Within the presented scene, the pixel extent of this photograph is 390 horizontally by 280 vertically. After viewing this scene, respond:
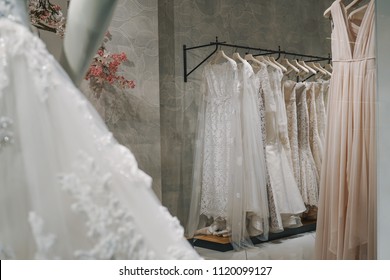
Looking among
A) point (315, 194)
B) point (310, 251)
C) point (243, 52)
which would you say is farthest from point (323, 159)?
point (243, 52)

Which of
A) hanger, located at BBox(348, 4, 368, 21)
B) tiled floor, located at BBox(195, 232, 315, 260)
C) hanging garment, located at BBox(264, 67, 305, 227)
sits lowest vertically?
tiled floor, located at BBox(195, 232, 315, 260)

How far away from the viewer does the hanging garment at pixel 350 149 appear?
1369mm

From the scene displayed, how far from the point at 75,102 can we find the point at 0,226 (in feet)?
0.75

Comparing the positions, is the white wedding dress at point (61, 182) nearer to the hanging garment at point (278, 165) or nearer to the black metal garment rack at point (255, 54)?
the black metal garment rack at point (255, 54)

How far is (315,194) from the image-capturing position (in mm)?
1446

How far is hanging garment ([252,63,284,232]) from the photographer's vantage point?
141 cm

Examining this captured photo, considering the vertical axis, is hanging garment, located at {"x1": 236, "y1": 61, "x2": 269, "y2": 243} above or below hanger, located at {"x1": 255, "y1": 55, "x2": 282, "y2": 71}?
below

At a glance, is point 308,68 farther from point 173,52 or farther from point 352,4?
point 173,52

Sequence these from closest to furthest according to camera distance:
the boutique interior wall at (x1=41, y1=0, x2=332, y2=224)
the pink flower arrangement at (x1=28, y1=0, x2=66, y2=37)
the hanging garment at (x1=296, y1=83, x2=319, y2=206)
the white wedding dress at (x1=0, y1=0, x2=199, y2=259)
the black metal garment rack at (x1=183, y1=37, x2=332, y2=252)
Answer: the white wedding dress at (x1=0, y1=0, x2=199, y2=259)
the pink flower arrangement at (x1=28, y1=0, x2=66, y2=37)
the boutique interior wall at (x1=41, y1=0, x2=332, y2=224)
the black metal garment rack at (x1=183, y1=37, x2=332, y2=252)
the hanging garment at (x1=296, y1=83, x2=319, y2=206)

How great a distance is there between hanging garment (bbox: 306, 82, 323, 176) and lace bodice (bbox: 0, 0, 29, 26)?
795 mm

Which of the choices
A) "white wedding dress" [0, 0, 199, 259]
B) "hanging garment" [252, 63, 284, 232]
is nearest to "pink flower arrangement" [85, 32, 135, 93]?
"white wedding dress" [0, 0, 199, 259]

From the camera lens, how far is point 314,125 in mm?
1491

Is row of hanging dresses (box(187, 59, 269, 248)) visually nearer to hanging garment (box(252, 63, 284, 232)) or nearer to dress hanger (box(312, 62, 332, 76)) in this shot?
hanging garment (box(252, 63, 284, 232))
